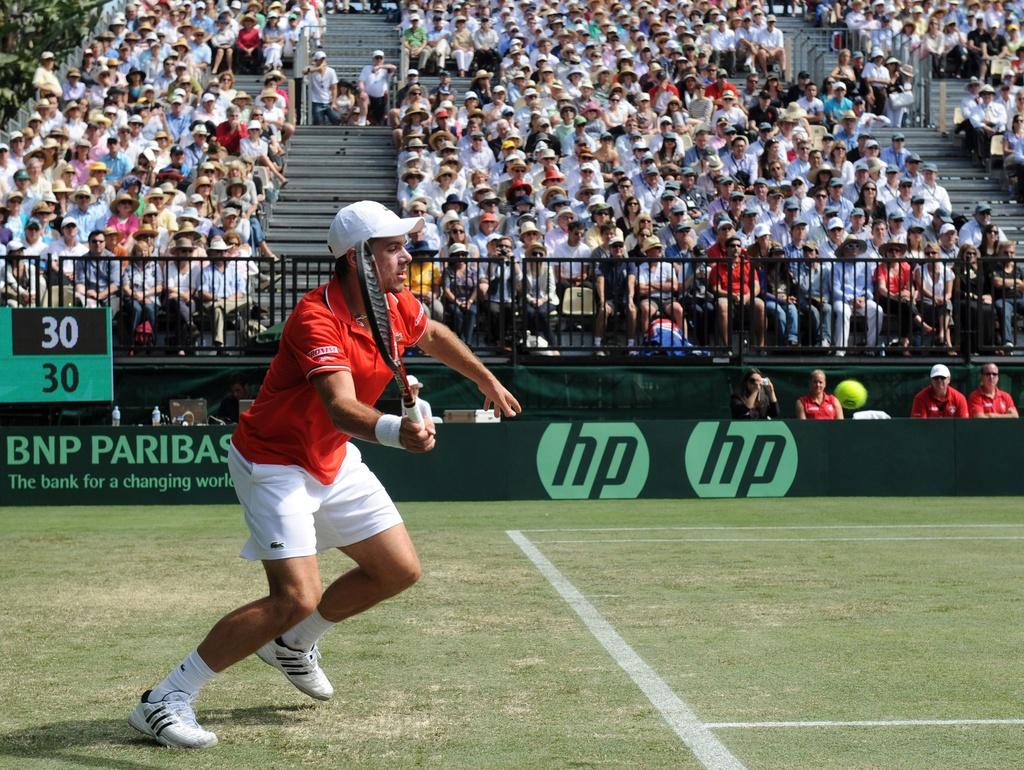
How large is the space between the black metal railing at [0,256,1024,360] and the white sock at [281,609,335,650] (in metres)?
11.1

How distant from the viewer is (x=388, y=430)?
5434 millimetres

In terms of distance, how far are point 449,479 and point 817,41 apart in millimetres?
16821

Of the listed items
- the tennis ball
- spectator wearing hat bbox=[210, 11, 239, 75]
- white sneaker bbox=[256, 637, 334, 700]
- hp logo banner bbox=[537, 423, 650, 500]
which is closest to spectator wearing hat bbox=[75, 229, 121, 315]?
hp logo banner bbox=[537, 423, 650, 500]

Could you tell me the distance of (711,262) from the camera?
17844mm

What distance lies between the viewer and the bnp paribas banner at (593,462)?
16.0m

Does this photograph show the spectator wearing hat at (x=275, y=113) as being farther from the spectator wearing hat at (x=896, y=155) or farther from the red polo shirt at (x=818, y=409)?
the red polo shirt at (x=818, y=409)

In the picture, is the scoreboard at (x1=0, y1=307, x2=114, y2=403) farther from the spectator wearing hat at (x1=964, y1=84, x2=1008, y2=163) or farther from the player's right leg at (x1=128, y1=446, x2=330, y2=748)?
the spectator wearing hat at (x1=964, y1=84, x2=1008, y2=163)

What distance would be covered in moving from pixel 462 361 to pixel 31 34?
27234mm

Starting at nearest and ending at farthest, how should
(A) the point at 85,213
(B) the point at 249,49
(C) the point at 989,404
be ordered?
(C) the point at 989,404 < (A) the point at 85,213 < (B) the point at 249,49

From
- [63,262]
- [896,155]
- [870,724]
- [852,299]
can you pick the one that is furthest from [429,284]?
[870,724]

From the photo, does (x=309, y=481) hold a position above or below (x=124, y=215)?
below

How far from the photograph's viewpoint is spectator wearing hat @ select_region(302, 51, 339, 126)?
84.1ft

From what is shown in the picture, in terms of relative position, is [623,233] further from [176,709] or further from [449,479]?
[176,709]

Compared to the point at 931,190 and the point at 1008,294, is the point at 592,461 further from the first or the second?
the point at 931,190
